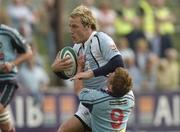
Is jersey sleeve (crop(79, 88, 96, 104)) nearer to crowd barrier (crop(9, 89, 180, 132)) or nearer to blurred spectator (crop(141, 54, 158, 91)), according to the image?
crowd barrier (crop(9, 89, 180, 132))

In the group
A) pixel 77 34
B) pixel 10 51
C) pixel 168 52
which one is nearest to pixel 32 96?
pixel 168 52

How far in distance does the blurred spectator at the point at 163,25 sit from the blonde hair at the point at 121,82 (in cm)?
892

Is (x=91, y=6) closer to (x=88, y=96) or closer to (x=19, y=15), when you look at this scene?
(x=19, y=15)

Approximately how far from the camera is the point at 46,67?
728 inches

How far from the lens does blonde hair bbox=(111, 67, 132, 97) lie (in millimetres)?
9414

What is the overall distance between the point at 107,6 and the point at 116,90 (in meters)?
8.73

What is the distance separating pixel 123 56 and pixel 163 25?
1.68m

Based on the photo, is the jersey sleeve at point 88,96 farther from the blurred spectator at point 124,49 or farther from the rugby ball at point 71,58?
the blurred spectator at point 124,49

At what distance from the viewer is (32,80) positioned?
55.0 ft

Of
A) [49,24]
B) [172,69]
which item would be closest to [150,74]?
[172,69]

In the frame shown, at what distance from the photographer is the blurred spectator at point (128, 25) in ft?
59.5

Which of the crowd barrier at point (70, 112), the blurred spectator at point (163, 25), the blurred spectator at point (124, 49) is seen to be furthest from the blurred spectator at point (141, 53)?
the crowd barrier at point (70, 112)

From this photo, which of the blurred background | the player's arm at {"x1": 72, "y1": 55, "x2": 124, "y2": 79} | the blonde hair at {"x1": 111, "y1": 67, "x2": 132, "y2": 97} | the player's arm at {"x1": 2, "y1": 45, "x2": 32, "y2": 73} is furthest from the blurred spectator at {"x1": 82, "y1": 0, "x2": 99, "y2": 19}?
the blonde hair at {"x1": 111, "y1": 67, "x2": 132, "y2": 97}

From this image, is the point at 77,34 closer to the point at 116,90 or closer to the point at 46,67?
the point at 116,90
